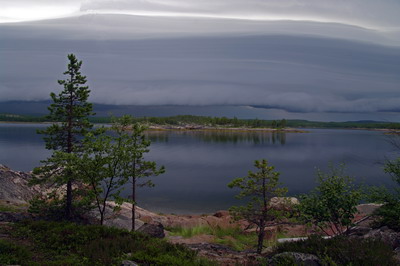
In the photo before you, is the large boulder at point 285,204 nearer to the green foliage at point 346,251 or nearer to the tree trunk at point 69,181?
the green foliage at point 346,251

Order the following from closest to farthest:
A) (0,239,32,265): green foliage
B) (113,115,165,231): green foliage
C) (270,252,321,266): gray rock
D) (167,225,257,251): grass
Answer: (0,239,32,265): green foliage
(270,252,321,266): gray rock
(113,115,165,231): green foliage
(167,225,257,251): grass

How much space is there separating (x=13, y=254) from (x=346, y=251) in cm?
877

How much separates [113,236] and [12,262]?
3.33m

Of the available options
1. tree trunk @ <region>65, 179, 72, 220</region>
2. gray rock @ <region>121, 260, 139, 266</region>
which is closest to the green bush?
gray rock @ <region>121, 260, 139, 266</region>

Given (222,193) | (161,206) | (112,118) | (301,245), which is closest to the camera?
(301,245)

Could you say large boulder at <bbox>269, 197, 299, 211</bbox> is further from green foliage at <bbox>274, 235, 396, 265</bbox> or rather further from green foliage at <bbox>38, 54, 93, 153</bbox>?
→ green foliage at <bbox>38, 54, 93, 153</bbox>

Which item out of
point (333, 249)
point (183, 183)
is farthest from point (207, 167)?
point (333, 249)

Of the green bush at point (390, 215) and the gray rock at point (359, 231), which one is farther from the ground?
the green bush at point (390, 215)

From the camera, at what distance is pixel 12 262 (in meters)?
8.13

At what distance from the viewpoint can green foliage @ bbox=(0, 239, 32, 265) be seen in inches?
317

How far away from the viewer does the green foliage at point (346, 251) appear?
822 cm

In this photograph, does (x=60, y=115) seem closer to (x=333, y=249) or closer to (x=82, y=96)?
(x=82, y=96)

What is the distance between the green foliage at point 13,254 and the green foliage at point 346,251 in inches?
294

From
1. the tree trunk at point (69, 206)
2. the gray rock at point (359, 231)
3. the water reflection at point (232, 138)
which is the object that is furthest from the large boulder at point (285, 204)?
the water reflection at point (232, 138)
